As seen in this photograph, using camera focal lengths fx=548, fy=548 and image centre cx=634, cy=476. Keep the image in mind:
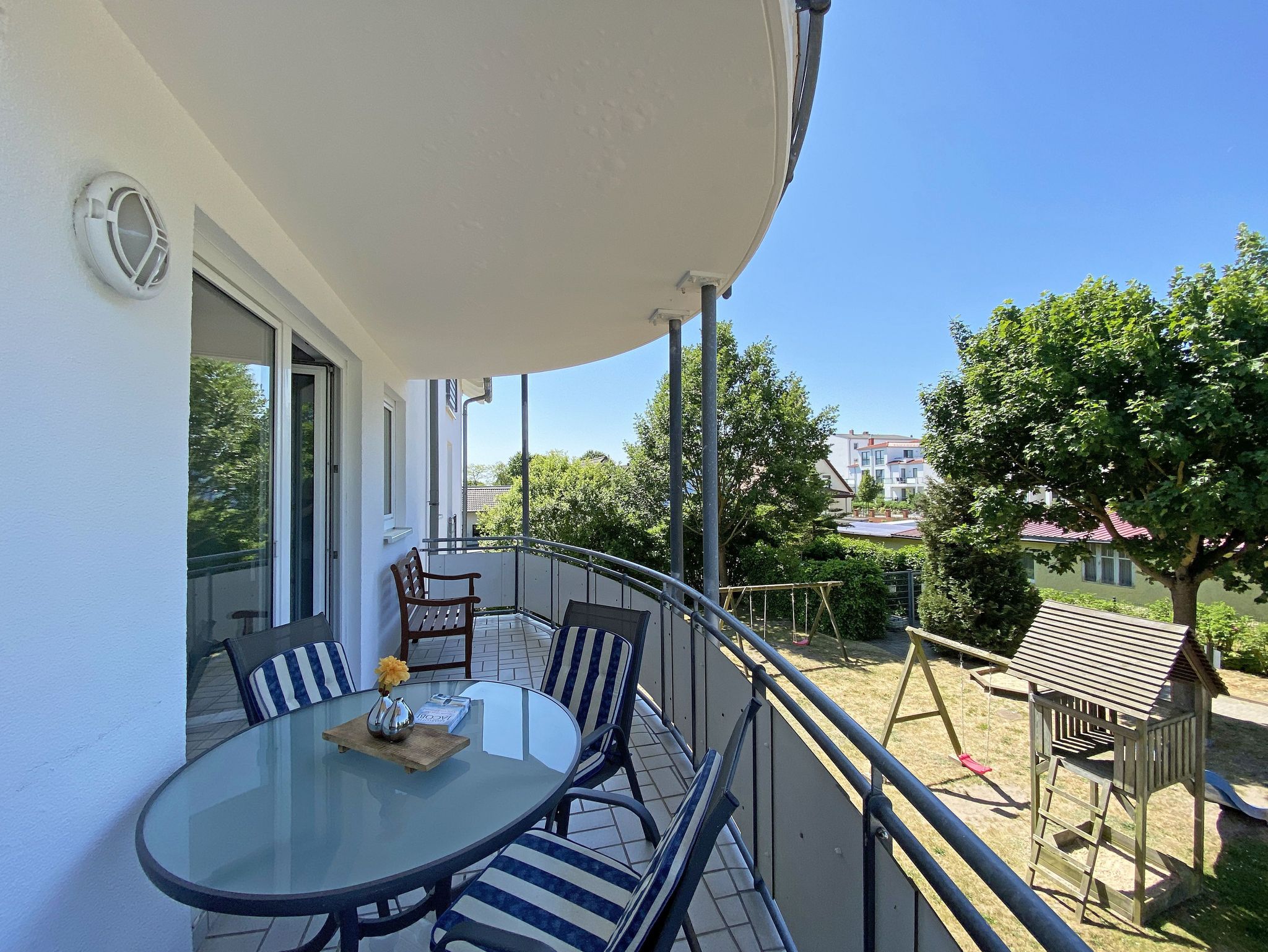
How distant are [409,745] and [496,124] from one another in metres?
1.75

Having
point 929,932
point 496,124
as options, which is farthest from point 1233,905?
point 496,124

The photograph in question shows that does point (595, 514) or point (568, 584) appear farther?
point (595, 514)

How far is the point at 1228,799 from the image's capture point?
5.25 meters

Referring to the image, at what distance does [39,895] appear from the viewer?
3.36 ft

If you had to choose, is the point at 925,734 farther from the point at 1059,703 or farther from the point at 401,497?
the point at 401,497

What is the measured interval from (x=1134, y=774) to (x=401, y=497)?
6082 mm

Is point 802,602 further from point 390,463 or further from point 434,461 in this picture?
point 390,463

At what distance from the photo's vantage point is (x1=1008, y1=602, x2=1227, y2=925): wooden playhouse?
388 cm

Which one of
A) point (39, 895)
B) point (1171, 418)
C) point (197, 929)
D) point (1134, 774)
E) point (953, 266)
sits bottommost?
point (1134, 774)

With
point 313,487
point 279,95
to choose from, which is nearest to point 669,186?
point 279,95

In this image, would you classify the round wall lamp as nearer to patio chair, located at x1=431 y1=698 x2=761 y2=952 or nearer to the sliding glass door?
the sliding glass door

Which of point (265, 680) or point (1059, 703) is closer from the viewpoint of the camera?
point (265, 680)

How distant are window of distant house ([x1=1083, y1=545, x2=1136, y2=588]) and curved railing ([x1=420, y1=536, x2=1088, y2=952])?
14.6 metres

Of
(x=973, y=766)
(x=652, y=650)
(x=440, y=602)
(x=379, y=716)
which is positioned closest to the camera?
(x=379, y=716)
